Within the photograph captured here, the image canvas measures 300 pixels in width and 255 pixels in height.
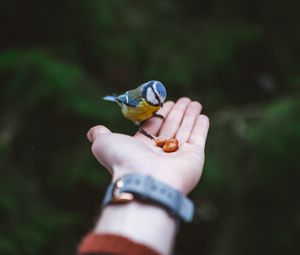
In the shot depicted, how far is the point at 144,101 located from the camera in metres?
2.56

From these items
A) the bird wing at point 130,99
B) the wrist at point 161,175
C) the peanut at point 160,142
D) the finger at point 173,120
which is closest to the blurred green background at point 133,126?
the bird wing at point 130,99

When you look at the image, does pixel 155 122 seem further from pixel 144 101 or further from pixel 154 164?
pixel 154 164

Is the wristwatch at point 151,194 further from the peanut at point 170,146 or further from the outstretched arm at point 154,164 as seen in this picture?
the peanut at point 170,146

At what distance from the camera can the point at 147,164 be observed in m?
1.60

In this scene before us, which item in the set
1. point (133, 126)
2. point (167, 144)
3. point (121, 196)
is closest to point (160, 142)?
point (167, 144)

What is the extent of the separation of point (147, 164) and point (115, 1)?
2.14 m

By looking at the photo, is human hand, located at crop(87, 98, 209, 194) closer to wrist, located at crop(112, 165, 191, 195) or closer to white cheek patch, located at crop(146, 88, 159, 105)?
wrist, located at crop(112, 165, 191, 195)

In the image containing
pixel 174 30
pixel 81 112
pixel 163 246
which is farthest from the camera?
pixel 174 30

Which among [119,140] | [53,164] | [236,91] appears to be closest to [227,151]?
[236,91]

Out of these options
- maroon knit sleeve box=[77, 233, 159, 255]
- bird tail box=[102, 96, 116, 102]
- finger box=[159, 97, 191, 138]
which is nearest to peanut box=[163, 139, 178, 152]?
finger box=[159, 97, 191, 138]

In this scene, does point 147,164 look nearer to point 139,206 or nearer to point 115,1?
point 139,206

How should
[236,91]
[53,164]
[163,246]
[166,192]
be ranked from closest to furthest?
[163,246]
[166,192]
[53,164]
[236,91]

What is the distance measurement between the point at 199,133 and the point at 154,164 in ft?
1.77

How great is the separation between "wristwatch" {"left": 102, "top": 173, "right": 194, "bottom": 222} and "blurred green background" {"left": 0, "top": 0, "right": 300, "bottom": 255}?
1416 mm
